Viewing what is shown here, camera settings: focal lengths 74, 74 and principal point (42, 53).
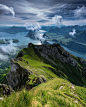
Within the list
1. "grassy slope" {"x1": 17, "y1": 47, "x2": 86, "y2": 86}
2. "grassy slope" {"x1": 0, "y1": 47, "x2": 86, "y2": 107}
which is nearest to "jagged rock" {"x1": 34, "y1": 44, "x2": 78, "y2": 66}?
"grassy slope" {"x1": 17, "y1": 47, "x2": 86, "y2": 86}

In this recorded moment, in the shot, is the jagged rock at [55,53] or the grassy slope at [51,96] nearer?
the grassy slope at [51,96]

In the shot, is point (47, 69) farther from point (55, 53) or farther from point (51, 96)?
point (51, 96)

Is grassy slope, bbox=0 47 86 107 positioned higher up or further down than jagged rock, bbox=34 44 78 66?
higher up

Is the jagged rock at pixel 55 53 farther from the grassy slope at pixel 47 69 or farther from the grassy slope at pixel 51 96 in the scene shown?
the grassy slope at pixel 51 96

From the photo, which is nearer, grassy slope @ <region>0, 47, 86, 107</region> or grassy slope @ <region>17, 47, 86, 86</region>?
grassy slope @ <region>0, 47, 86, 107</region>

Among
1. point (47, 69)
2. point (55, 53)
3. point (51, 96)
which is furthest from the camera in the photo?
point (55, 53)

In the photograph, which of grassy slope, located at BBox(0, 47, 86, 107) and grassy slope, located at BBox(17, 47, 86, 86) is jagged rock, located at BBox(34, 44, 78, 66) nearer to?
grassy slope, located at BBox(17, 47, 86, 86)

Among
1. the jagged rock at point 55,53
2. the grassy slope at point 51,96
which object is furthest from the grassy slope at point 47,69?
the grassy slope at point 51,96

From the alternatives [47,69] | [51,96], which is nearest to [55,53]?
[47,69]

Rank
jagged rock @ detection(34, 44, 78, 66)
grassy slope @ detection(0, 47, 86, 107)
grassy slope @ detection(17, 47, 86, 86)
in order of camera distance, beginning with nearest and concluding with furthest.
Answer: grassy slope @ detection(0, 47, 86, 107) < grassy slope @ detection(17, 47, 86, 86) < jagged rock @ detection(34, 44, 78, 66)

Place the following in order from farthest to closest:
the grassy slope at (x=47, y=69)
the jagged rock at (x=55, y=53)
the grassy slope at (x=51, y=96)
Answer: the jagged rock at (x=55, y=53) → the grassy slope at (x=47, y=69) → the grassy slope at (x=51, y=96)

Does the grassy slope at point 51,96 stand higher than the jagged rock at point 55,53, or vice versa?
the grassy slope at point 51,96

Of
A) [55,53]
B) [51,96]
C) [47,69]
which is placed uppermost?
[51,96]

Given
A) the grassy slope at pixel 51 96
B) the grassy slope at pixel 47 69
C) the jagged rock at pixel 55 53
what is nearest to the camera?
the grassy slope at pixel 51 96
